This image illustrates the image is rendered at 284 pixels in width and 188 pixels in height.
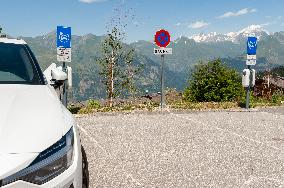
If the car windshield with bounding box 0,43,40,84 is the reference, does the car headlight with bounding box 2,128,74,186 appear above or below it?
below

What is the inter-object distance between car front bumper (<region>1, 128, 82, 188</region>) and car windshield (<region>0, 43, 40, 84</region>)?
4.47ft

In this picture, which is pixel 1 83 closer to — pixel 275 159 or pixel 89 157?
pixel 89 157

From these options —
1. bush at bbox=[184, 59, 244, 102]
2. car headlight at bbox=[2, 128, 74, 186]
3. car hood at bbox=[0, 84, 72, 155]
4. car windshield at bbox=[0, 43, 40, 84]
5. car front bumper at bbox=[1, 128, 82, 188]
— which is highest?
car windshield at bbox=[0, 43, 40, 84]

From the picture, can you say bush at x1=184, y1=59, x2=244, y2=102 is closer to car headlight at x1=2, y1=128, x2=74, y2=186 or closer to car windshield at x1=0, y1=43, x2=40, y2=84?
car windshield at x1=0, y1=43, x2=40, y2=84

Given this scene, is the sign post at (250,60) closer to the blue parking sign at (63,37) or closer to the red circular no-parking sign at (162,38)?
the red circular no-parking sign at (162,38)

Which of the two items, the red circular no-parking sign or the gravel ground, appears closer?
the gravel ground

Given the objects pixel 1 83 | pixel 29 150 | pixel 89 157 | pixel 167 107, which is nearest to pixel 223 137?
pixel 89 157

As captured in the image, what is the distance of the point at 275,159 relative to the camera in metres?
7.32

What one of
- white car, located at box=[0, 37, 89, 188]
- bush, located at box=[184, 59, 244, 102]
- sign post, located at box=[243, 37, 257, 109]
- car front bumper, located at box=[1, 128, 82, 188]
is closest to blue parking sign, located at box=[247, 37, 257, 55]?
sign post, located at box=[243, 37, 257, 109]

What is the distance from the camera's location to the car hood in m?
2.99

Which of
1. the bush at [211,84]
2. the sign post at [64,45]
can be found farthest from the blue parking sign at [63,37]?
the bush at [211,84]

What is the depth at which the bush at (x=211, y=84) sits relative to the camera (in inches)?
2581

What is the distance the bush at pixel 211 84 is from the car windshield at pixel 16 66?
59.4m

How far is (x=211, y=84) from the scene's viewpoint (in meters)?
66.3
